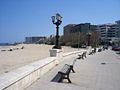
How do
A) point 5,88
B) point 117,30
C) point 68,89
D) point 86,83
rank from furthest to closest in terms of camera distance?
1. point 117,30
2. point 86,83
3. point 68,89
4. point 5,88

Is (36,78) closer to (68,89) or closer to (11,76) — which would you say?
(68,89)

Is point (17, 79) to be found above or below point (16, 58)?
above

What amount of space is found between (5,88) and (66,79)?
4.80 m

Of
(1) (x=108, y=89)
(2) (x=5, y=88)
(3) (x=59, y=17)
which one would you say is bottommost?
(1) (x=108, y=89)

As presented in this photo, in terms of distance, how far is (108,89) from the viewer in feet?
28.6

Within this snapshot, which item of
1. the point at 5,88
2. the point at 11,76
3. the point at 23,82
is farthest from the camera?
the point at 23,82

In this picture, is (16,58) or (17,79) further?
(16,58)

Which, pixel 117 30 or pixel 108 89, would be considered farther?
pixel 117 30

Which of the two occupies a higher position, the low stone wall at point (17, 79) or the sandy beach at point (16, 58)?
the low stone wall at point (17, 79)

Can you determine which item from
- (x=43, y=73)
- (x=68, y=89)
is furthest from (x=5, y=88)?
(x=43, y=73)

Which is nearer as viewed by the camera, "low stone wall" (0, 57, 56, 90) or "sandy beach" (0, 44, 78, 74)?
"low stone wall" (0, 57, 56, 90)

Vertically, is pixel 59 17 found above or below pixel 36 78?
above

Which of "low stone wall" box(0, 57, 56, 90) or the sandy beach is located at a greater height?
"low stone wall" box(0, 57, 56, 90)

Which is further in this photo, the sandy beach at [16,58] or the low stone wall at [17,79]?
the sandy beach at [16,58]
